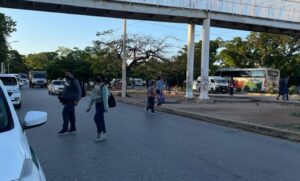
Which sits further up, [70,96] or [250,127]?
[70,96]

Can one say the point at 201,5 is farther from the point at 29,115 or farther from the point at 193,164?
the point at 29,115

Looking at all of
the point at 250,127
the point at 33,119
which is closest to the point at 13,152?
the point at 33,119

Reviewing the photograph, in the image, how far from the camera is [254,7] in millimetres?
31922

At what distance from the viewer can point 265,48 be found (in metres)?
63.1

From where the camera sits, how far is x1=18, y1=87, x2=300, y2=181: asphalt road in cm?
721

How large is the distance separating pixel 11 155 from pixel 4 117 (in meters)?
0.91

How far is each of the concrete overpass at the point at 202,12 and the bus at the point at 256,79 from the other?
17457mm

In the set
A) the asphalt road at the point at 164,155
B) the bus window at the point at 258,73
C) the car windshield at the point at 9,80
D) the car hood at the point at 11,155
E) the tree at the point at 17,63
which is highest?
the tree at the point at 17,63

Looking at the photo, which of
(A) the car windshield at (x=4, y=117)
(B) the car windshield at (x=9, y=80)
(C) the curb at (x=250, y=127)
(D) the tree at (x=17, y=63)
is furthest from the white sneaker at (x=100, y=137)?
(D) the tree at (x=17, y=63)

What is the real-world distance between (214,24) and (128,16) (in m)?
6.98

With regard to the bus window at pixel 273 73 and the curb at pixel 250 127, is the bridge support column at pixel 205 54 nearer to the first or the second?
the curb at pixel 250 127

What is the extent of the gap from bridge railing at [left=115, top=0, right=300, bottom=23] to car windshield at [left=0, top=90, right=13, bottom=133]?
76.6 feet

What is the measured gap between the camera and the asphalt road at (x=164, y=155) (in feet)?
23.7

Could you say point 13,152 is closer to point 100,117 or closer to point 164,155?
point 164,155
